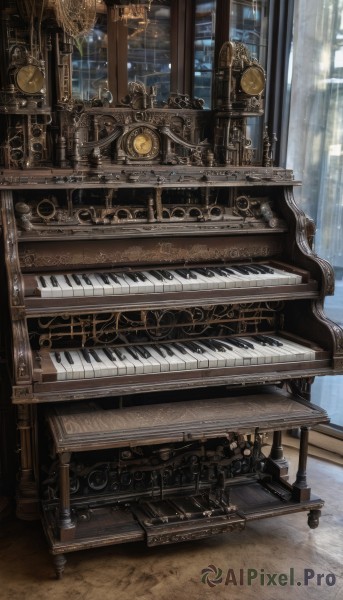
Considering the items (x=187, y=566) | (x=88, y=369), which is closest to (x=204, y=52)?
(x=88, y=369)

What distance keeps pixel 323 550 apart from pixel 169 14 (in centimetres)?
324

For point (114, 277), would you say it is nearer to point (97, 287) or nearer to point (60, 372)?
point (97, 287)

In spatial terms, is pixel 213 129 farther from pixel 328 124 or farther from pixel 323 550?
pixel 323 550

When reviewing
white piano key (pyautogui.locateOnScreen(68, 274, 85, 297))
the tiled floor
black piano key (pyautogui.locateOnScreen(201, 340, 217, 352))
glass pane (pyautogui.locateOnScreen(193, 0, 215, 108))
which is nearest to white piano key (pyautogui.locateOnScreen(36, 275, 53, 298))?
white piano key (pyautogui.locateOnScreen(68, 274, 85, 297))

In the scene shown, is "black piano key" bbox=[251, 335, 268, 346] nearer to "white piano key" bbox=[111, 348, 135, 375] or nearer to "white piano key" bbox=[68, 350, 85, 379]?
"white piano key" bbox=[111, 348, 135, 375]

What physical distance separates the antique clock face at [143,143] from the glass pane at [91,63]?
36cm

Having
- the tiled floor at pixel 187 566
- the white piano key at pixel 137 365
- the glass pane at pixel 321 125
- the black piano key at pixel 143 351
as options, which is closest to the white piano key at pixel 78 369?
the white piano key at pixel 137 365

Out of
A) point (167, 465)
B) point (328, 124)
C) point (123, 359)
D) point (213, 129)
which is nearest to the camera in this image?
point (123, 359)

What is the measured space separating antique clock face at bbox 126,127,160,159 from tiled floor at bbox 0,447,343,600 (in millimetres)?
2102

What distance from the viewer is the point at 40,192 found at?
3.77 metres

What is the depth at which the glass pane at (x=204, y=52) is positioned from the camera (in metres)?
4.55

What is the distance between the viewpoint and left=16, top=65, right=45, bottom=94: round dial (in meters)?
3.74

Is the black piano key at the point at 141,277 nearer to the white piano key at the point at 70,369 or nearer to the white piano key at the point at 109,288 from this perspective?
the white piano key at the point at 109,288

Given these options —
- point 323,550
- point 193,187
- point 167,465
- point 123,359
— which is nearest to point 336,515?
point 323,550
